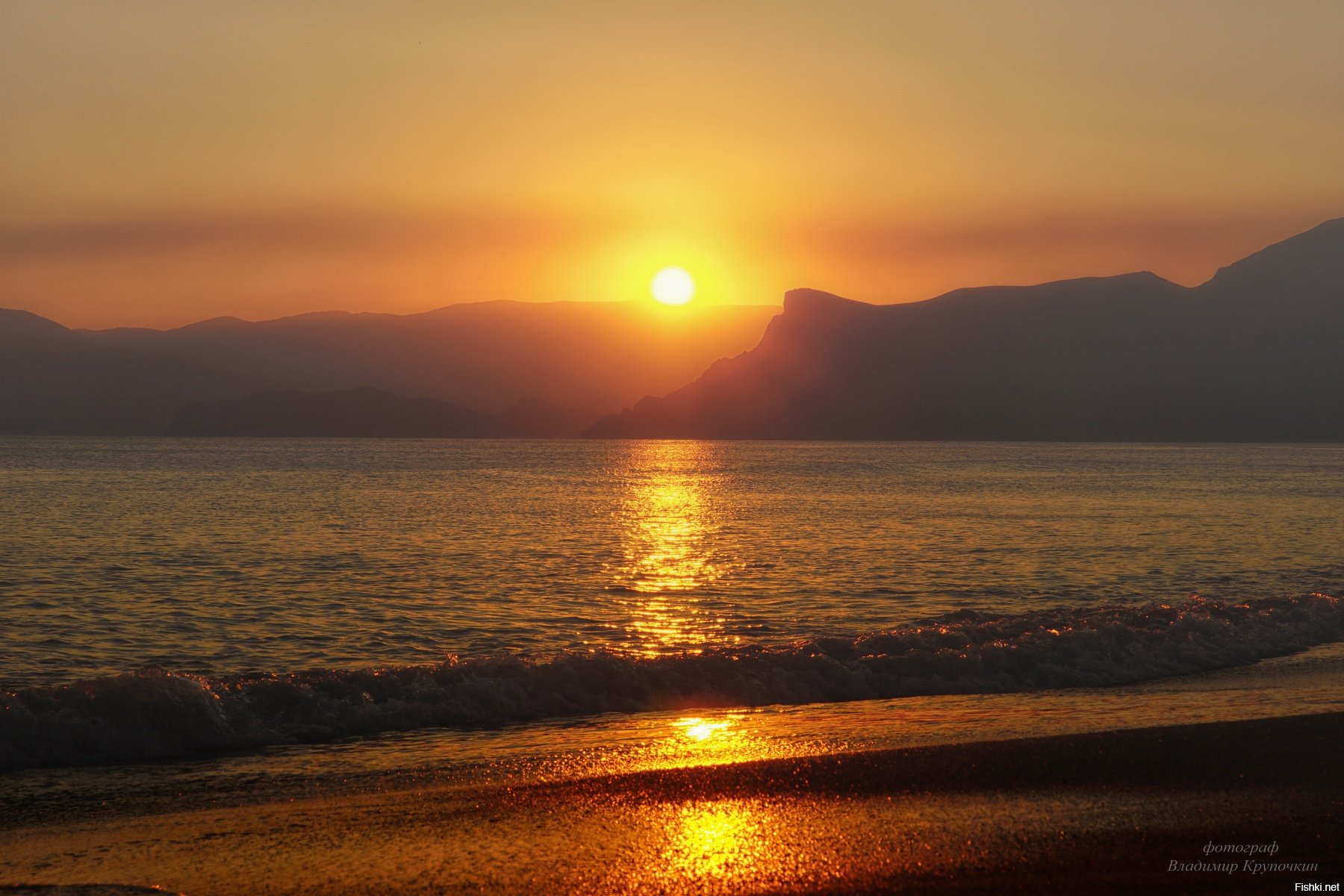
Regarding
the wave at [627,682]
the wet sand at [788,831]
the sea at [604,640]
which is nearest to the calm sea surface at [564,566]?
the sea at [604,640]

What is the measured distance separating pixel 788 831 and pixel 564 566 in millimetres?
26101

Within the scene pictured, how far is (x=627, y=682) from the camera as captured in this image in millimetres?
16891

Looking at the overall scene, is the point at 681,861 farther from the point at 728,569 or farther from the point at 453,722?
the point at 728,569

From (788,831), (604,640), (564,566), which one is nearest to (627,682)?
(604,640)

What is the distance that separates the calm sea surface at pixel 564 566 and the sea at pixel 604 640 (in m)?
0.18

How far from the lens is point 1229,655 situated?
20.1 meters

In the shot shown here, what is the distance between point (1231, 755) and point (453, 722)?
9.64 meters

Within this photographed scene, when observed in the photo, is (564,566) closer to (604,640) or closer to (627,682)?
(604,640)

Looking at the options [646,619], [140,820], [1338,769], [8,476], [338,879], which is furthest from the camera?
[8,476]

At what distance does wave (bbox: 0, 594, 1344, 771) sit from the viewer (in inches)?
540

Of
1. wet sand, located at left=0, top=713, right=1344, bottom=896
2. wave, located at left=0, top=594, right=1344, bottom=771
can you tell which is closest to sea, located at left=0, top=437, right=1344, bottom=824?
wave, located at left=0, top=594, right=1344, bottom=771

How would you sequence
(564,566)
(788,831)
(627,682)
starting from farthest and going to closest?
(564,566), (627,682), (788,831)

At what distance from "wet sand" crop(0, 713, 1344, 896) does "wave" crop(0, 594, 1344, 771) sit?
340cm

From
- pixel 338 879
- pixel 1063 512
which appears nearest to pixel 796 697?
pixel 338 879
